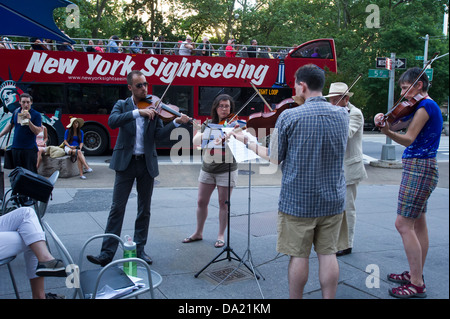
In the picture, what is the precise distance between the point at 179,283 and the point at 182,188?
17.0 feet

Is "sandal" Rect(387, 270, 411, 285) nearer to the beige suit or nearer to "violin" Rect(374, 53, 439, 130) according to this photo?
the beige suit

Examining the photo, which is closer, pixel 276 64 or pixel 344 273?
pixel 344 273

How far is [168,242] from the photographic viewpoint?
505cm

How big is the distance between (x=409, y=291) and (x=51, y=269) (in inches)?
114

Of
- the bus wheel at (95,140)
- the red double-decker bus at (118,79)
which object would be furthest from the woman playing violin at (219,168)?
the bus wheel at (95,140)

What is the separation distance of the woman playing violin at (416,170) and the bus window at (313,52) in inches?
442

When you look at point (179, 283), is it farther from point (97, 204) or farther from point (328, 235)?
point (97, 204)

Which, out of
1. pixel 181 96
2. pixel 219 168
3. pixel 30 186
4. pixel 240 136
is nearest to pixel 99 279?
pixel 30 186

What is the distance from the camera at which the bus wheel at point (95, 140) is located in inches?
546

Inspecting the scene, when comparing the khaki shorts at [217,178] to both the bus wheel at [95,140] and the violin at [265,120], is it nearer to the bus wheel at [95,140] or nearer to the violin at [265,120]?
the violin at [265,120]

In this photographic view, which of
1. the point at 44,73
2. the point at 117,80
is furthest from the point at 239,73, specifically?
the point at 44,73

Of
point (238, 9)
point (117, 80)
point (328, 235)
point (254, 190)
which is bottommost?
point (254, 190)

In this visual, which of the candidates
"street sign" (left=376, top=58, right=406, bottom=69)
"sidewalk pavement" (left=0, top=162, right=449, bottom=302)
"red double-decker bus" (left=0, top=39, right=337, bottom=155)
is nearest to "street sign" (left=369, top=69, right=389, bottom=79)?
"street sign" (left=376, top=58, right=406, bottom=69)
